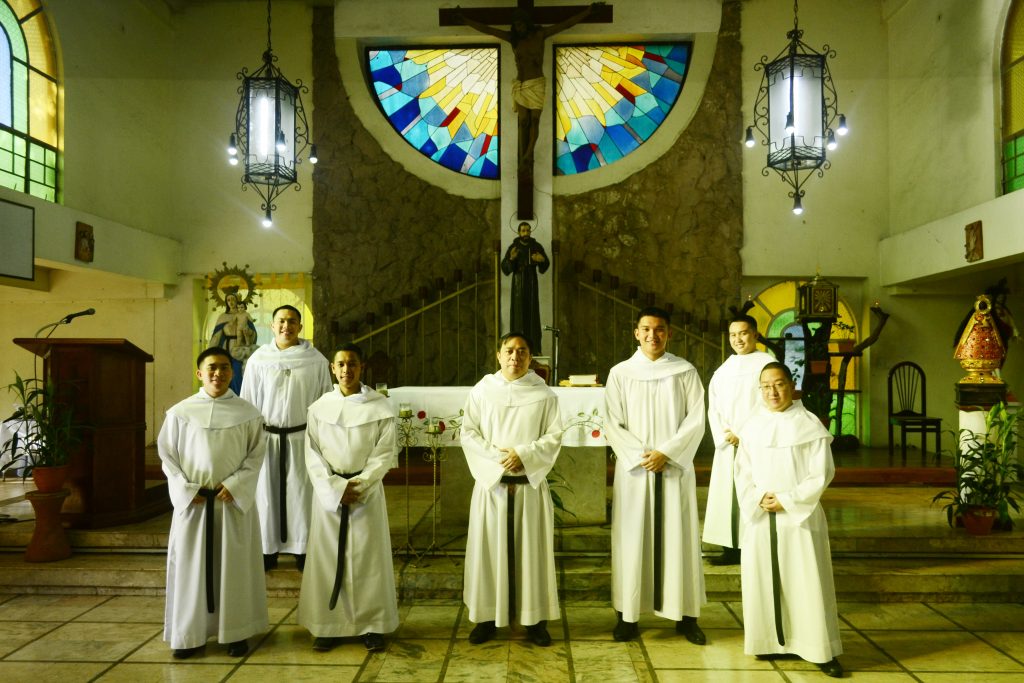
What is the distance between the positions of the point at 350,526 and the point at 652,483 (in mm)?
1598

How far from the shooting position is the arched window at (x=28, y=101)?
687 cm

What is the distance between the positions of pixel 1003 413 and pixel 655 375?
2.90 metres

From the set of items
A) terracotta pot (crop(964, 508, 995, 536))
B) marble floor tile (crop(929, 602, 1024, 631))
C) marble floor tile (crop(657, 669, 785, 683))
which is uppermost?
terracotta pot (crop(964, 508, 995, 536))

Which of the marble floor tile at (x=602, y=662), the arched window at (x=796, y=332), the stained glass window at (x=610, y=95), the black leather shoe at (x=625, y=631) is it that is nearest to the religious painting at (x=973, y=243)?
the arched window at (x=796, y=332)

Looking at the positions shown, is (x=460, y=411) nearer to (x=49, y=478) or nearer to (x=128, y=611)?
(x=128, y=611)

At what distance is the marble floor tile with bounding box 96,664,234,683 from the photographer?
11.2ft

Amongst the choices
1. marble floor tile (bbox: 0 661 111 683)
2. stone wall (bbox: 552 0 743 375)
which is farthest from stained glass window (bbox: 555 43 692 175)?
marble floor tile (bbox: 0 661 111 683)

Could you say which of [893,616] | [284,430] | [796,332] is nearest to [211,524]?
[284,430]

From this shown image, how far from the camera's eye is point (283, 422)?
4.63 metres

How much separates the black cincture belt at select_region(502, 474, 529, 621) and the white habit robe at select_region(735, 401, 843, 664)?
1.15 m

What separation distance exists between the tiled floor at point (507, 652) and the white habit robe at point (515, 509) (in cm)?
26

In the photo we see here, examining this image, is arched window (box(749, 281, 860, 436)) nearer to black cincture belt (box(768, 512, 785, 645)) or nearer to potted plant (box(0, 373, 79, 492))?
black cincture belt (box(768, 512, 785, 645))

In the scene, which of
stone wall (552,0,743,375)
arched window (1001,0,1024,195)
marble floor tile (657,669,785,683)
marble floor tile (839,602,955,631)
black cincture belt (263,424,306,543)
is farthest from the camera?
stone wall (552,0,743,375)

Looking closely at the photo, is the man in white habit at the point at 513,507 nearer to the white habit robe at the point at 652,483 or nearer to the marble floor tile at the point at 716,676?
the white habit robe at the point at 652,483
